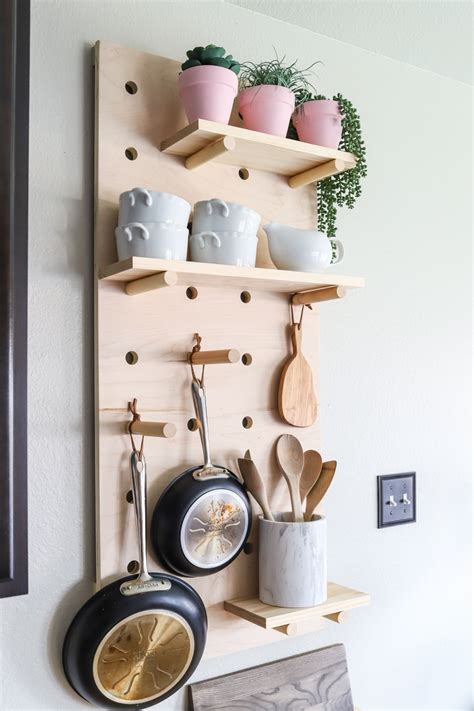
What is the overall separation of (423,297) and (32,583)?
966 millimetres

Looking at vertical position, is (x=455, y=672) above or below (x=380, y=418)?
below

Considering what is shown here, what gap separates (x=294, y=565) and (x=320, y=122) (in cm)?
73

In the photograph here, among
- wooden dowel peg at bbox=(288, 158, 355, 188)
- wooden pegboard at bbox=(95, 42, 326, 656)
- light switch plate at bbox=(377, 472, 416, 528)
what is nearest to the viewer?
wooden pegboard at bbox=(95, 42, 326, 656)

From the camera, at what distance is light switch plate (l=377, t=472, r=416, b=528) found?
1.46m

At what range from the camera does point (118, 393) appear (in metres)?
1.13

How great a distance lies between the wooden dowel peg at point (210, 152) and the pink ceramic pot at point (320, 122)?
18 centimetres

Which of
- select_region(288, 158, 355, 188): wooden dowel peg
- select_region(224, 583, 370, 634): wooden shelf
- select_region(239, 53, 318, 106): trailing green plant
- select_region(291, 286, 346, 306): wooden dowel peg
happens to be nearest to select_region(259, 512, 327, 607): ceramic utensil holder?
select_region(224, 583, 370, 634): wooden shelf

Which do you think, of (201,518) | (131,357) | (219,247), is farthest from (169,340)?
(201,518)

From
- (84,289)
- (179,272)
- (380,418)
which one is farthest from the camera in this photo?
(380,418)

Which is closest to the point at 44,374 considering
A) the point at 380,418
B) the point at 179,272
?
the point at 179,272

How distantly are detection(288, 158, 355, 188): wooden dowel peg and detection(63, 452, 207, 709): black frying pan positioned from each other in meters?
0.57

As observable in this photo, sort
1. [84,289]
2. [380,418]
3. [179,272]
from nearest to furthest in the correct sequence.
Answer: [179,272]
[84,289]
[380,418]

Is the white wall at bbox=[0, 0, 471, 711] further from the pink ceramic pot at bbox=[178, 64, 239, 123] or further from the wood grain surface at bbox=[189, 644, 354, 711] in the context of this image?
the pink ceramic pot at bbox=[178, 64, 239, 123]

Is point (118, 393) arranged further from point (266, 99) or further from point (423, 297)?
point (423, 297)
